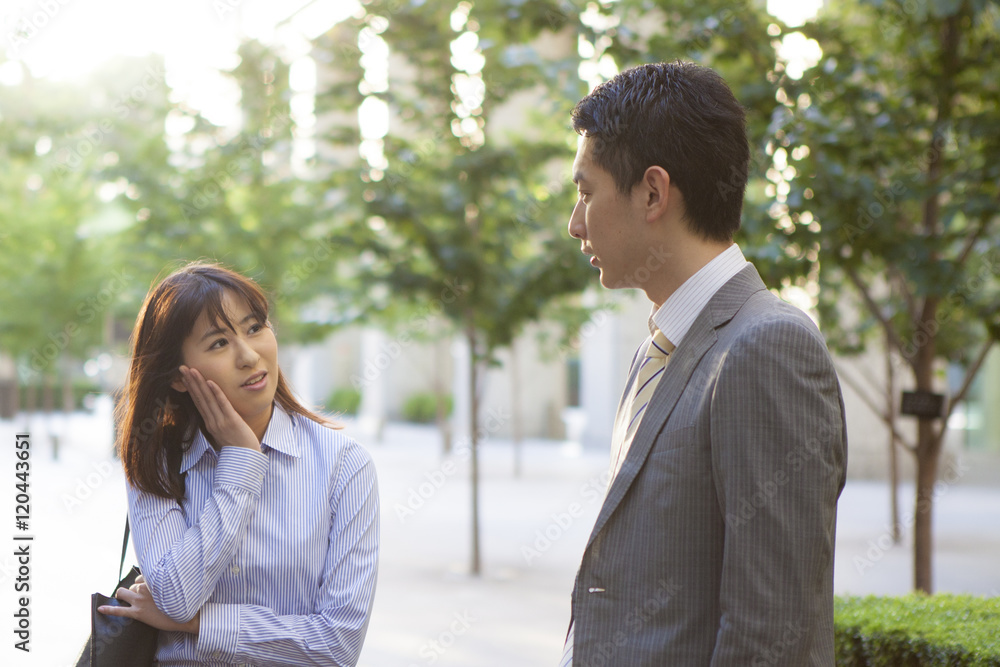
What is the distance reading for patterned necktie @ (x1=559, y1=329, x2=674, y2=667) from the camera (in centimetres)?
181

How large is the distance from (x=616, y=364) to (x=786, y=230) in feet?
58.7

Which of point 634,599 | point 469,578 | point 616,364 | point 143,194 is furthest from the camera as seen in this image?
point 616,364

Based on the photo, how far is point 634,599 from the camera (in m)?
1.63

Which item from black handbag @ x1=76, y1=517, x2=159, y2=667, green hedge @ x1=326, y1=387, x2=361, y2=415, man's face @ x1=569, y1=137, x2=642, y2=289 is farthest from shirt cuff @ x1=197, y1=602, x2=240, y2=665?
green hedge @ x1=326, y1=387, x2=361, y2=415

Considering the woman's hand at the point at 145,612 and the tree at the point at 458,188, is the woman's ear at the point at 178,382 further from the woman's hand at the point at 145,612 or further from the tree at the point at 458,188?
the tree at the point at 458,188

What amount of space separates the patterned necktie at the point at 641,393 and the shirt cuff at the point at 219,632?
2.37 feet

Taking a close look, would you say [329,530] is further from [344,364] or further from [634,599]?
[344,364]

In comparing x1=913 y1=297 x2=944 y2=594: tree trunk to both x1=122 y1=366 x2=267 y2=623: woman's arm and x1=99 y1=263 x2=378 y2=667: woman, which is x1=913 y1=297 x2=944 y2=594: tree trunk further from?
x1=122 y1=366 x2=267 y2=623: woman's arm

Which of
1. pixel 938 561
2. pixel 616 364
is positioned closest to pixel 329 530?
pixel 938 561

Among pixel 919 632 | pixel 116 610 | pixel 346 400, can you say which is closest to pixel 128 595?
pixel 116 610

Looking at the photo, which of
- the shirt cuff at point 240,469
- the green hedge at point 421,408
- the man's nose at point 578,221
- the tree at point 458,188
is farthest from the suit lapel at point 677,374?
the green hedge at point 421,408

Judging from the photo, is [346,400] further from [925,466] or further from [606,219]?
[606,219]

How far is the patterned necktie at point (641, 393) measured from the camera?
71.1 inches

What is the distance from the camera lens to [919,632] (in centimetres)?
347
